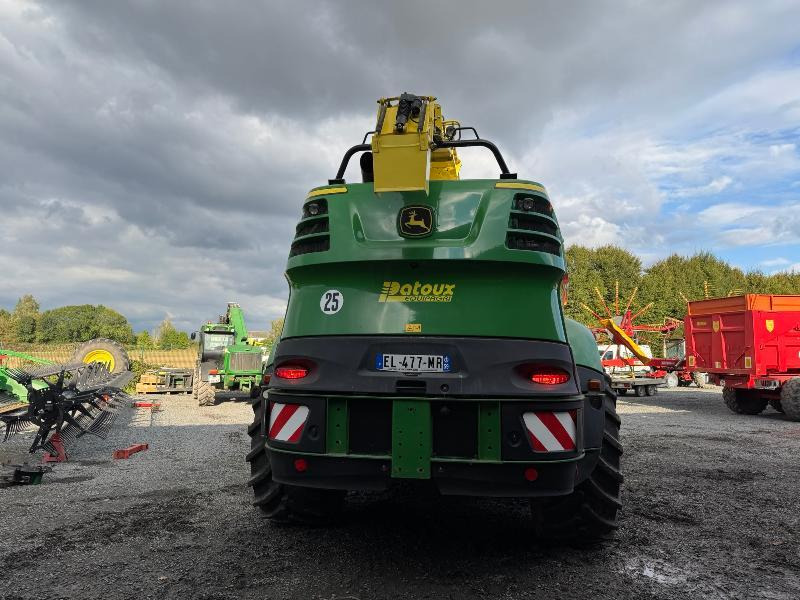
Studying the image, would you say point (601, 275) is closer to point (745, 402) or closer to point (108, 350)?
point (745, 402)

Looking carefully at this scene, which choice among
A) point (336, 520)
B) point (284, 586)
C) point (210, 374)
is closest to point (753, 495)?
point (336, 520)

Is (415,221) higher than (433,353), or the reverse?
(415,221)

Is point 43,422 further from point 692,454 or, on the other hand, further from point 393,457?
point 692,454

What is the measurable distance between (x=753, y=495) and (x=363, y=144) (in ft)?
16.4

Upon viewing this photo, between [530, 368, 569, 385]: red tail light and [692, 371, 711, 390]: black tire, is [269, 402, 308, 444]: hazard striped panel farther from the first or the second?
[692, 371, 711, 390]: black tire

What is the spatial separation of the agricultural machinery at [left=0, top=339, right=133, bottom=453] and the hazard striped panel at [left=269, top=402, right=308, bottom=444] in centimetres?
525

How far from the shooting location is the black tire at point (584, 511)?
368 cm

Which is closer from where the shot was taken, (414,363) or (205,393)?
(414,363)

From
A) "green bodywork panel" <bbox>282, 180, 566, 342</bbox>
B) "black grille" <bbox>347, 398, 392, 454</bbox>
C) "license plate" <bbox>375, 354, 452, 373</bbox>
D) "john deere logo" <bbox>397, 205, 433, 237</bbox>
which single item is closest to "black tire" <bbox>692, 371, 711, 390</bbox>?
"green bodywork panel" <bbox>282, 180, 566, 342</bbox>

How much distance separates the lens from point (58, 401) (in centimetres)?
730

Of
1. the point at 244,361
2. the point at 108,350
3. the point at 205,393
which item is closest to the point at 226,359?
the point at 244,361

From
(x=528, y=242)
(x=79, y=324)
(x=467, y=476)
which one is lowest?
(x=467, y=476)

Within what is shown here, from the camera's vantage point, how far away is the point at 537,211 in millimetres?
3510

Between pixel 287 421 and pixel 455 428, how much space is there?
1.00 m
